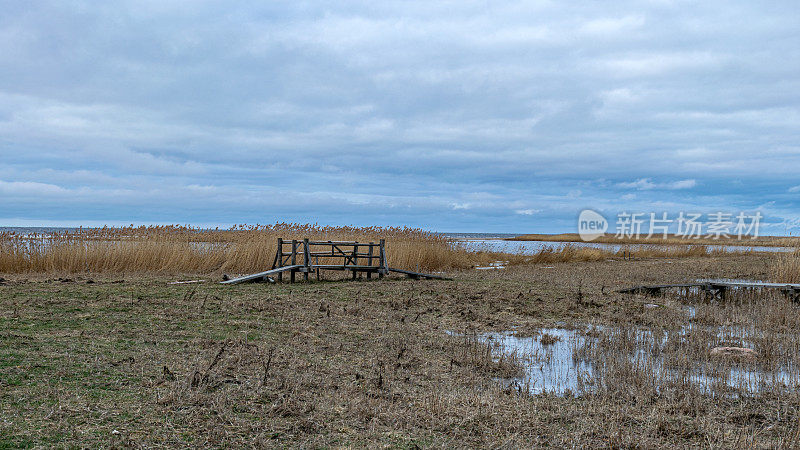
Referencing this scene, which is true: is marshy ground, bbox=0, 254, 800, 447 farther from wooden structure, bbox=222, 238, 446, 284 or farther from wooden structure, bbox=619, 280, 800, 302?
A: wooden structure, bbox=222, 238, 446, 284

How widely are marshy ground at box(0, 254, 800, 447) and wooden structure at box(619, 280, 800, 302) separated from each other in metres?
1.73

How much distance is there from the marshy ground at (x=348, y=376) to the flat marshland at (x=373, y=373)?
0.07 feet

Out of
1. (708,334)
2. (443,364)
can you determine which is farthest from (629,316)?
(443,364)

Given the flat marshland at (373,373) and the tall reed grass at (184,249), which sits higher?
the tall reed grass at (184,249)

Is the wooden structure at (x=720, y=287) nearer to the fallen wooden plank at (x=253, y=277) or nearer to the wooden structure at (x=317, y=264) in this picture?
the wooden structure at (x=317, y=264)

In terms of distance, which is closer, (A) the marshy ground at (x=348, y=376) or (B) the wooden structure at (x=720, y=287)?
(A) the marshy ground at (x=348, y=376)

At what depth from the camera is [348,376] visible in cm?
542

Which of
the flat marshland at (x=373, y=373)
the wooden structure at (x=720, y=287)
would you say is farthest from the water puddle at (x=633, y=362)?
the wooden structure at (x=720, y=287)

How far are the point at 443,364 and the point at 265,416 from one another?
2.30 meters

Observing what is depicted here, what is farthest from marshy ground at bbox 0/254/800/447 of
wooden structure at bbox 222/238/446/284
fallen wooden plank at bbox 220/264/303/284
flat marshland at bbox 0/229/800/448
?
wooden structure at bbox 222/238/446/284

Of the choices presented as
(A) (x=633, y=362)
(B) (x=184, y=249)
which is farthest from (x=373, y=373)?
(B) (x=184, y=249)

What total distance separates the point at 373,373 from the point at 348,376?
254 mm

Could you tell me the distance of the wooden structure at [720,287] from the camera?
11.6 m

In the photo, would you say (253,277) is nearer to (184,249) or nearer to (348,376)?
(184,249)
